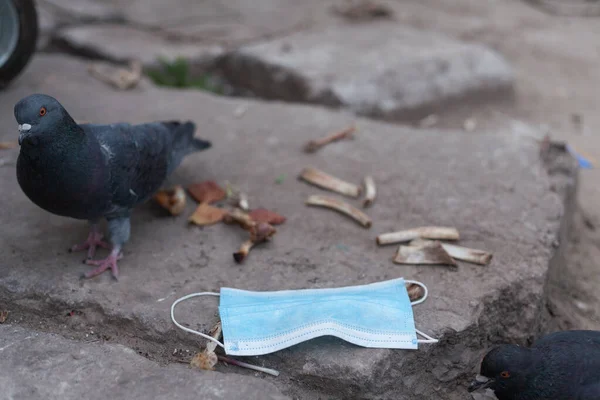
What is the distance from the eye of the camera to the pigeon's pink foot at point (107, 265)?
3.28 meters

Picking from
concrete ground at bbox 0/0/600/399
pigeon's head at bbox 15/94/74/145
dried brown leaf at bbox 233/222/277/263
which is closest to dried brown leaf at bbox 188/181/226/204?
concrete ground at bbox 0/0/600/399

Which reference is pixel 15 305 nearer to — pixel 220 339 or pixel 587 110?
pixel 220 339

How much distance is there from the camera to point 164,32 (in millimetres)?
7051

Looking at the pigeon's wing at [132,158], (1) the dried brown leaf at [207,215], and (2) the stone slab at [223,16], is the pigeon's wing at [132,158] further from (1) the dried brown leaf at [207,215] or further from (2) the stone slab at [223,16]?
(2) the stone slab at [223,16]

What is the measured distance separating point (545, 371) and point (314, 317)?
40.2 inches

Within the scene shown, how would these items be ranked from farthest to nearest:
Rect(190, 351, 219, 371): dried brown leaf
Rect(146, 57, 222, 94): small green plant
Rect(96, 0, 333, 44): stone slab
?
Rect(96, 0, 333, 44): stone slab → Rect(146, 57, 222, 94): small green plant → Rect(190, 351, 219, 371): dried brown leaf

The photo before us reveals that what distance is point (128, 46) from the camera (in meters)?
6.50

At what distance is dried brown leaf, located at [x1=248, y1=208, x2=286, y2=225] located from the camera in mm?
3756

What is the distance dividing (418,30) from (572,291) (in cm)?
392

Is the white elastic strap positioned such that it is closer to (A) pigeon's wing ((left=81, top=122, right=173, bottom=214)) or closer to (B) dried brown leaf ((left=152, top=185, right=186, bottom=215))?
(A) pigeon's wing ((left=81, top=122, right=173, bottom=214))

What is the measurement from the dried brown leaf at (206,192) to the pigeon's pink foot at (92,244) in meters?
0.64

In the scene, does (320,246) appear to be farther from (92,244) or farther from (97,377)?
(97,377)

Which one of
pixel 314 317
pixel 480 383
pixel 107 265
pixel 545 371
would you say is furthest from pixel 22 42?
pixel 545 371

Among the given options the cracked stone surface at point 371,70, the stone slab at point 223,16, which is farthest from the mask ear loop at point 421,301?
the stone slab at point 223,16
